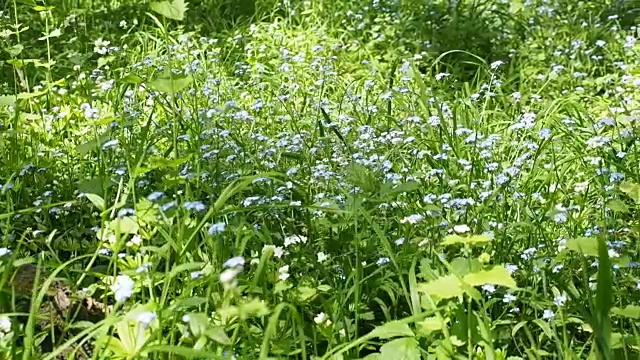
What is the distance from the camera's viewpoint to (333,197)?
2.40m

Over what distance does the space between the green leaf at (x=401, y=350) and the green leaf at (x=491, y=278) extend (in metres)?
0.18

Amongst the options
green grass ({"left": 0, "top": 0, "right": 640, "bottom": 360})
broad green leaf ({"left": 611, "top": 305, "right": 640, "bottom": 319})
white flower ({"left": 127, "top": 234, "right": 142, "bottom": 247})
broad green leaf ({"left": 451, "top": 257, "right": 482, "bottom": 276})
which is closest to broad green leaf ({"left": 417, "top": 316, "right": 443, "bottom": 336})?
green grass ({"left": 0, "top": 0, "right": 640, "bottom": 360})

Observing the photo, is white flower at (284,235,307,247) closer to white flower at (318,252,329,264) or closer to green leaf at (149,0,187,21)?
→ white flower at (318,252,329,264)

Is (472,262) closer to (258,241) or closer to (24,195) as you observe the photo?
(258,241)

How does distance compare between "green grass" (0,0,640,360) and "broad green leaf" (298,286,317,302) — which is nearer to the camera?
"green grass" (0,0,640,360)

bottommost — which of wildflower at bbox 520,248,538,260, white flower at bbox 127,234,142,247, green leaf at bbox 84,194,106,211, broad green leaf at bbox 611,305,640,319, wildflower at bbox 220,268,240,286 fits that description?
wildflower at bbox 520,248,538,260

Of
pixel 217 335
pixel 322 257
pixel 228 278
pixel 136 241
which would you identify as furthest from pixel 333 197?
pixel 228 278

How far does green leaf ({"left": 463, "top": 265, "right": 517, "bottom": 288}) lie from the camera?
1535 millimetres

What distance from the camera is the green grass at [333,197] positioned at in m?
1.75

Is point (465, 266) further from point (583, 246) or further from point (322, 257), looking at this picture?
point (322, 257)

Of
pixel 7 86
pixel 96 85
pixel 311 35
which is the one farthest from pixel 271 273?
pixel 311 35

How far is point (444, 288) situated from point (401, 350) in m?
0.17

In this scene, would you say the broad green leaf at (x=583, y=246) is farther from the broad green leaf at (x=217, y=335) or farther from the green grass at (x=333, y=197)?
the broad green leaf at (x=217, y=335)

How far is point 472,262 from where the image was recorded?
1743mm
